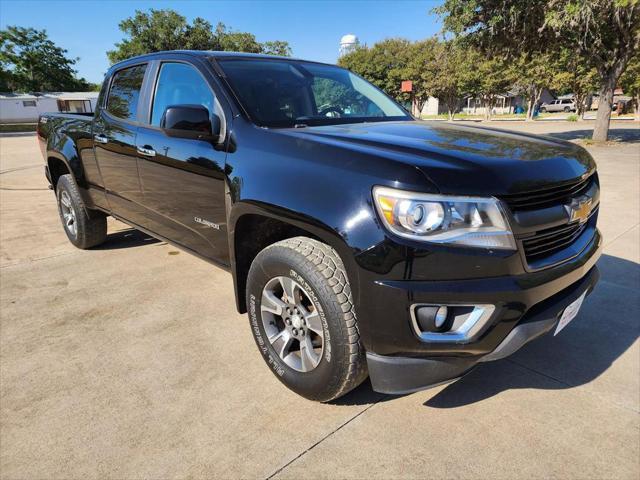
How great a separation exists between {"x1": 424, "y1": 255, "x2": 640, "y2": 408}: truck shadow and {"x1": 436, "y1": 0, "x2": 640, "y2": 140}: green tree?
11.3 m

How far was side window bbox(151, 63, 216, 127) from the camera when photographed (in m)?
2.82

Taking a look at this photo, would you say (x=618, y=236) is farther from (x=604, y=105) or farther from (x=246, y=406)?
(x=604, y=105)

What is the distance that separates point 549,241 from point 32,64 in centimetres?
6265

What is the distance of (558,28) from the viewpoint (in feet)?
40.8

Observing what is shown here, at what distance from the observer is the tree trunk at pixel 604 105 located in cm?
1450

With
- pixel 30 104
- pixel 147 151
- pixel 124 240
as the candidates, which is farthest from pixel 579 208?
pixel 30 104

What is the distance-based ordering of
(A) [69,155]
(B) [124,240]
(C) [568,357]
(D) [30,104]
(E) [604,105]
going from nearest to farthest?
(C) [568,357] < (A) [69,155] < (B) [124,240] < (E) [604,105] < (D) [30,104]

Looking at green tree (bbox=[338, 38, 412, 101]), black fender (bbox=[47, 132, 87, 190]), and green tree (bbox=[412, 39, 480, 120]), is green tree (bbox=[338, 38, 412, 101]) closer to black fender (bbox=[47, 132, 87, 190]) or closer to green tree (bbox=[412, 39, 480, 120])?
green tree (bbox=[412, 39, 480, 120])

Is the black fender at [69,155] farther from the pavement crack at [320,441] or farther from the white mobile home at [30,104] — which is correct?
the white mobile home at [30,104]

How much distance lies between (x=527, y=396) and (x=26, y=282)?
4.01m

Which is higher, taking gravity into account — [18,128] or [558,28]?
[558,28]

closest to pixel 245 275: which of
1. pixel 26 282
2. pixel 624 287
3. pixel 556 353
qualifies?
pixel 556 353

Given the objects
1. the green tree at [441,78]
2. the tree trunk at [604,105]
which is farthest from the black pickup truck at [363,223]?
the green tree at [441,78]

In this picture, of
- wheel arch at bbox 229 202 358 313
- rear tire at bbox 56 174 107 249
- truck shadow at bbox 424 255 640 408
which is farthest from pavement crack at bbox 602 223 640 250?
rear tire at bbox 56 174 107 249
